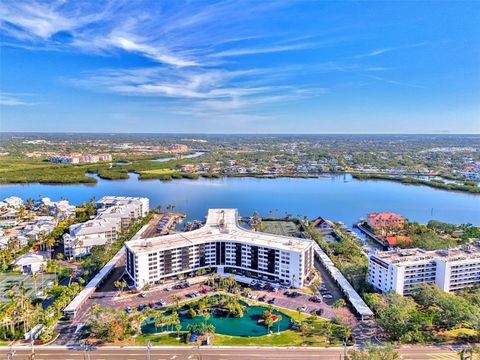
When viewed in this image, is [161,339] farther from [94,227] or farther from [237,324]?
[94,227]

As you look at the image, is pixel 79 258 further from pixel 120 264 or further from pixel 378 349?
pixel 378 349

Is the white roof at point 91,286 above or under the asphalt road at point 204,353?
above

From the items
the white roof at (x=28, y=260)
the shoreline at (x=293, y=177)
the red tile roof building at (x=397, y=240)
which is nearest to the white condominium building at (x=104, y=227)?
the white roof at (x=28, y=260)

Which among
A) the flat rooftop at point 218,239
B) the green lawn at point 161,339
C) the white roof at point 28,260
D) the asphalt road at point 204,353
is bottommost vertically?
the asphalt road at point 204,353

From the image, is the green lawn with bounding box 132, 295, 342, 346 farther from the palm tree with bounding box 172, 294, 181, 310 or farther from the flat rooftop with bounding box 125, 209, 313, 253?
the flat rooftop with bounding box 125, 209, 313, 253

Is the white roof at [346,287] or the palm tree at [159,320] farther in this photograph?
the white roof at [346,287]

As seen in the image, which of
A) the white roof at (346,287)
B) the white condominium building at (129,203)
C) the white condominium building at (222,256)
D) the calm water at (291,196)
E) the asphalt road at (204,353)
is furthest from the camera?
the calm water at (291,196)

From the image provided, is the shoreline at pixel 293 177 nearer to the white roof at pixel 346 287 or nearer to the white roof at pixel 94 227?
the white roof at pixel 94 227

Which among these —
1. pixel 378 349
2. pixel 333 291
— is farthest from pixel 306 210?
pixel 378 349

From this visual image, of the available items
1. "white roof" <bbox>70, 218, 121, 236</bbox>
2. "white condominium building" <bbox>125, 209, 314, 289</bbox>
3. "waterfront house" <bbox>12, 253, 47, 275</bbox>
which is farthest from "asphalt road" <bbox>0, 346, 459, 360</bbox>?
"white roof" <bbox>70, 218, 121, 236</bbox>
